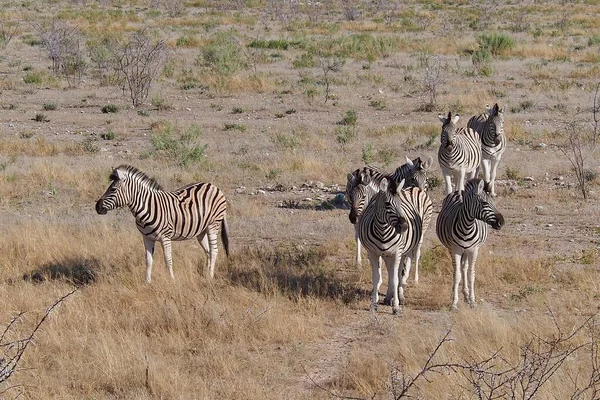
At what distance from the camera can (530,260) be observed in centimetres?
1091

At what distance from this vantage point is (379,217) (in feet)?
29.6

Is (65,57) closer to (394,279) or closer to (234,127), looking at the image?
(234,127)

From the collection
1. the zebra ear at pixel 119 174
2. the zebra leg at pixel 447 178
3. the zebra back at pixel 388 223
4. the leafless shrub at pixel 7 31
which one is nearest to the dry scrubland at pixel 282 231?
the zebra leg at pixel 447 178

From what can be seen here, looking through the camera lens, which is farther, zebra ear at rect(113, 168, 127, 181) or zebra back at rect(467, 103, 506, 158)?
zebra back at rect(467, 103, 506, 158)

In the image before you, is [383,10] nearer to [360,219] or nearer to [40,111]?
[40,111]

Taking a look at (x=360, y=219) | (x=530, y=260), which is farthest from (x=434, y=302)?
(x=530, y=260)

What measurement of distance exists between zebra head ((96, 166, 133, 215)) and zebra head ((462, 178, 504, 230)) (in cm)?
389

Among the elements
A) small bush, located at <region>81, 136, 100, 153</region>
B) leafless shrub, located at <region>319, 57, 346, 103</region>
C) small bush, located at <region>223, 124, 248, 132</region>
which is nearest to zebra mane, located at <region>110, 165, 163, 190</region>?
small bush, located at <region>81, 136, 100, 153</region>

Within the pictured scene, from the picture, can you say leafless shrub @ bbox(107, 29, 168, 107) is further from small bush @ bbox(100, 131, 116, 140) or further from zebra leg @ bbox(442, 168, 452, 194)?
zebra leg @ bbox(442, 168, 452, 194)

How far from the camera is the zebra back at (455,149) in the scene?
13.5 m

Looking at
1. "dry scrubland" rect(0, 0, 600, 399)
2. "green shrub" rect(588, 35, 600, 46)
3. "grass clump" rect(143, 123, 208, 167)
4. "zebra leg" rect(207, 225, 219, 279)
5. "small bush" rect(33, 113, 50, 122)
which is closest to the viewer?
"dry scrubland" rect(0, 0, 600, 399)

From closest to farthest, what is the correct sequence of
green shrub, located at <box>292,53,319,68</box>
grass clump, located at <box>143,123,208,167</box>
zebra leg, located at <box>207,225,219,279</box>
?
1. zebra leg, located at <box>207,225,219,279</box>
2. grass clump, located at <box>143,123,208,167</box>
3. green shrub, located at <box>292,53,319,68</box>

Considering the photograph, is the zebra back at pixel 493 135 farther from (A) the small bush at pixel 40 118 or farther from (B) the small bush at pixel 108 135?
(A) the small bush at pixel 40 118

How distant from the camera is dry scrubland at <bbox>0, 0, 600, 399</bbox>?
25.6 ft
